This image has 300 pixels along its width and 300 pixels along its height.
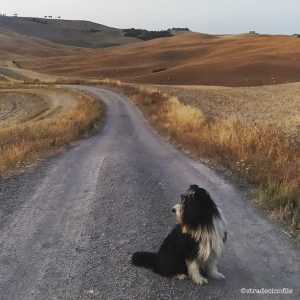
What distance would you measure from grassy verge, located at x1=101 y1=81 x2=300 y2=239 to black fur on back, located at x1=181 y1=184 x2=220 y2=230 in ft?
9.45

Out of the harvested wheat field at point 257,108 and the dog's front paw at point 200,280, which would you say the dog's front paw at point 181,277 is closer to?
the dog's front paw at point 200,280

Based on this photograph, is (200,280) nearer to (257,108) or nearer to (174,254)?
(174,254)

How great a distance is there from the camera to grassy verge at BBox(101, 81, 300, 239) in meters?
9.69

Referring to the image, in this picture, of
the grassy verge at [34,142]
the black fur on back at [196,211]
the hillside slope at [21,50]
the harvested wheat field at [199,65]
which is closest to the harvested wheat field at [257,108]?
the grassy verge at [34,142]

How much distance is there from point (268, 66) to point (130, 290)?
8013 centimetres

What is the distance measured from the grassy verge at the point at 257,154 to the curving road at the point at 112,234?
→ 47cm

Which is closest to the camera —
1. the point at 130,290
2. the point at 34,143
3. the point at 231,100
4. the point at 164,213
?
the point at 130,290

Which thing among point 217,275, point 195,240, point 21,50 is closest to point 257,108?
point 217,275

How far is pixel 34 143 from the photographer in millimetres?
17875

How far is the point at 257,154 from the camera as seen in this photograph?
13469 millimetres

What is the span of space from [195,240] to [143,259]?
1109 mm

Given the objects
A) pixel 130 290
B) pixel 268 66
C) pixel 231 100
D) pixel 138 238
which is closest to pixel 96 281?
pixel 130 290

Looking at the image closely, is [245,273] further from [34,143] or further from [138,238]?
[34,143]

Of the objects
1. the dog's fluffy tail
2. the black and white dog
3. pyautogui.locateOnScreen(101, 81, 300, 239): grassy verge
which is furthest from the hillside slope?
the black and white dog
